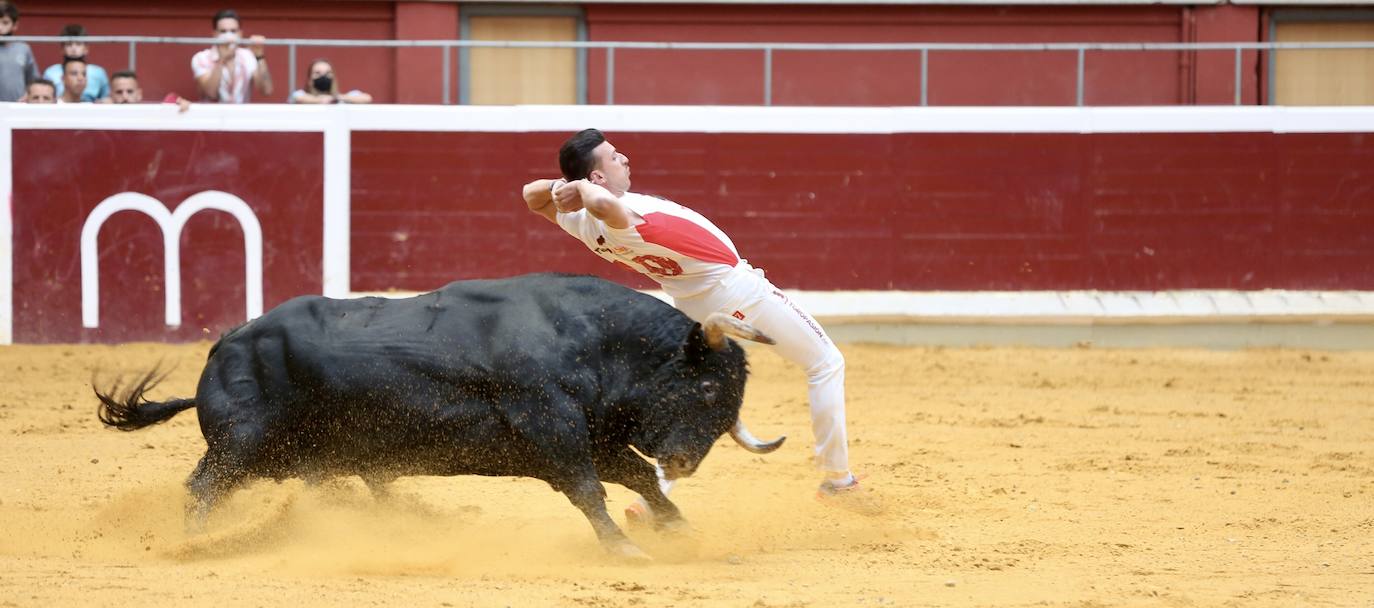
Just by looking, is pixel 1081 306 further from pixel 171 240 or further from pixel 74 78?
pixel 74 78

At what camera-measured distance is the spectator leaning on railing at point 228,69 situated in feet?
37.0

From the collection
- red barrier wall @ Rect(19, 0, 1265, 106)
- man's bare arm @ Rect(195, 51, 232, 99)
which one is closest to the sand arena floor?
man's bare arm @ Rect(195, 51, 232, 99)

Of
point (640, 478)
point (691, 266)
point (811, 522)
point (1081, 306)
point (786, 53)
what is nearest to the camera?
point (640, 478)

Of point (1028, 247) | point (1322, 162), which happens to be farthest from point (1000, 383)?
point (1322, 162)

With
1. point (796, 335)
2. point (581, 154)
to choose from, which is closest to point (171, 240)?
point (581, 154)

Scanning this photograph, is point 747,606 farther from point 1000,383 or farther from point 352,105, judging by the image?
point 352,105

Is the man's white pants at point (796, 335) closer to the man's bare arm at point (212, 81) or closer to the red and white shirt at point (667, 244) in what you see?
the red and white shirt at point (667, 244)

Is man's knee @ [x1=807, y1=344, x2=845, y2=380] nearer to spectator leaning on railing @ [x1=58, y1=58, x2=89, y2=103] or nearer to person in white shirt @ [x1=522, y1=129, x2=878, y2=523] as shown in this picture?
person in white shirt @ [x1=522, y1=129, x2=878, y2=523]

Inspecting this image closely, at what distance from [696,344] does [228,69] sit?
7063 millimetres

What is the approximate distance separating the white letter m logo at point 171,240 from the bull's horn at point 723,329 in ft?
21.4

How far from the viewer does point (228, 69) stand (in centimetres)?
1130

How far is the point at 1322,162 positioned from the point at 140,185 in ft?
26.5

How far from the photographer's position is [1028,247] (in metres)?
11.4

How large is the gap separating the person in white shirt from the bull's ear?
33 centimetres
